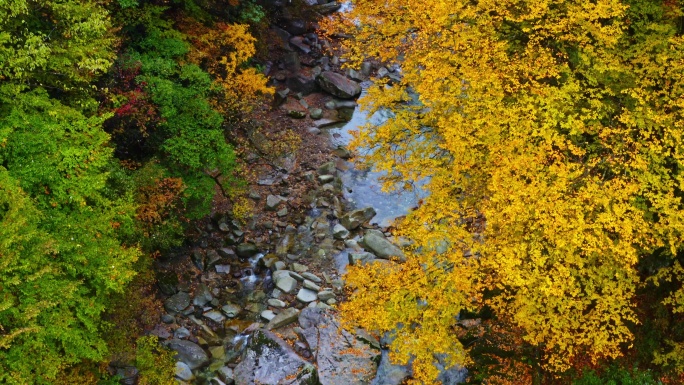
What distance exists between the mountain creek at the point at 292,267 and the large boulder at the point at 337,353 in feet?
0.09

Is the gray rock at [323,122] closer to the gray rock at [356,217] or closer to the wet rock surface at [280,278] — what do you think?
the wet rock surface at [280,278]

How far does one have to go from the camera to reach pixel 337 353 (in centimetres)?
1515

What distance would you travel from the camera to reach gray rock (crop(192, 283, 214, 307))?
54.0 ft

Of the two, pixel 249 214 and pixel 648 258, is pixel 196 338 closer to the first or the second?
pixel 249 214

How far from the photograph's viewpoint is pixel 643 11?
12.3 metres

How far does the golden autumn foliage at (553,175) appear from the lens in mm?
10703

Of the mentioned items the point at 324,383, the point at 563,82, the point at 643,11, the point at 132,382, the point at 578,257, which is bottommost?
the point at 324,383

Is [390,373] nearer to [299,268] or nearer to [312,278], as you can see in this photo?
[312,278]

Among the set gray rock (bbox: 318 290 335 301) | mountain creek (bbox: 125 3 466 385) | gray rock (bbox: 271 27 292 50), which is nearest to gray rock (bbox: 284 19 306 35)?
gray rock (bbox: 271 27 292 50)

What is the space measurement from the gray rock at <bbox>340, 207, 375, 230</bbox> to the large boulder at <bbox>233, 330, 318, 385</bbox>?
19.1 ft

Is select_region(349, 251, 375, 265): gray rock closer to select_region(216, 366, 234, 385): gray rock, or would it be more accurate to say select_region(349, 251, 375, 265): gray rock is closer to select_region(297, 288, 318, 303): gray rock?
select_region(297, 288, 318, 303): gray rock

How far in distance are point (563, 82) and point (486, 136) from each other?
237 centimetres

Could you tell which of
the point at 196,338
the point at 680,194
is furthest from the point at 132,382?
the point at 680,194

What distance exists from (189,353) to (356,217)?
7.93m
